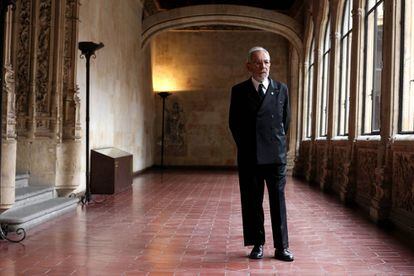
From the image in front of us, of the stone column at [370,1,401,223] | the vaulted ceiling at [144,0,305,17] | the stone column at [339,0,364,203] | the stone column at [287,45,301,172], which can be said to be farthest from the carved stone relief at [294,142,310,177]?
the stone column at [370,1,401,223]

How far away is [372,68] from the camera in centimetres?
770

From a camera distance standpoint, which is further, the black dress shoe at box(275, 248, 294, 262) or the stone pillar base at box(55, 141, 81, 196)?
the stone pillar base at box(55, 141, 81, 196)

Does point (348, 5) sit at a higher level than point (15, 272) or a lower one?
higher

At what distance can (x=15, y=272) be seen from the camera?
3535 millimetres

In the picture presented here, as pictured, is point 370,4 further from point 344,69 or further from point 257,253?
point 257,253

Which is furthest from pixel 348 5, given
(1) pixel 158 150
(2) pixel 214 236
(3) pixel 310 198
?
(1) pixel 158 150

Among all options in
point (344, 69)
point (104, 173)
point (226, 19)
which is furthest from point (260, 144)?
point (226, 19)

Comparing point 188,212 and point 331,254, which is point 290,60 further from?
point 331,254

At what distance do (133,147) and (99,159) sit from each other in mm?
4643

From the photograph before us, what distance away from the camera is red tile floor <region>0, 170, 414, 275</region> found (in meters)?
3.73

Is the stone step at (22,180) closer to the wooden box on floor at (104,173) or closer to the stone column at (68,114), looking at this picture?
the stone column at (68,114)

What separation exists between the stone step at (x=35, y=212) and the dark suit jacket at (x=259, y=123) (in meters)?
2.58

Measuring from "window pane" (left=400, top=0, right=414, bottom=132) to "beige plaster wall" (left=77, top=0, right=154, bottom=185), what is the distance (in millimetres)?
5177

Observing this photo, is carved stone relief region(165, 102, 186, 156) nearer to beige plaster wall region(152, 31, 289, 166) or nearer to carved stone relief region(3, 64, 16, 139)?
beige plaster wall region(152, 31, 289, 166)
